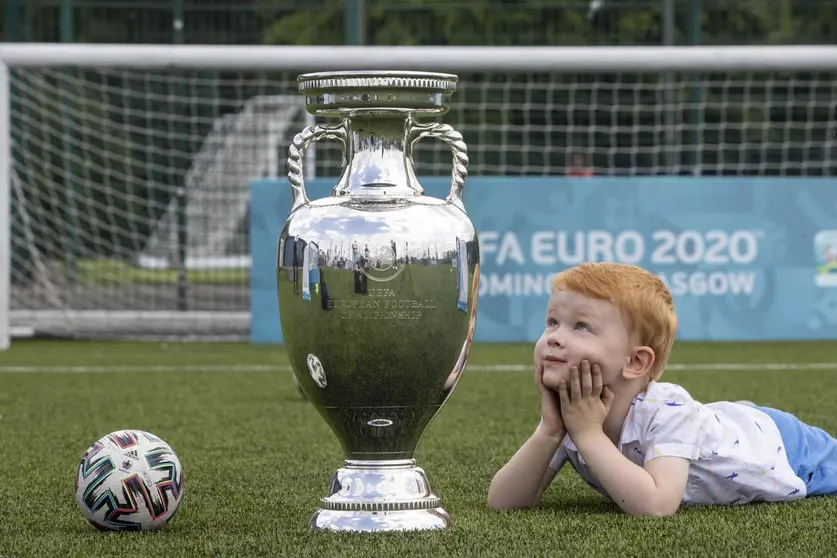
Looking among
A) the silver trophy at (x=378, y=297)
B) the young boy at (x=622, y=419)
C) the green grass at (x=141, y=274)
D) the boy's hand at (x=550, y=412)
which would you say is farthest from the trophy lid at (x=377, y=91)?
the green grass at (x=141, y=274)

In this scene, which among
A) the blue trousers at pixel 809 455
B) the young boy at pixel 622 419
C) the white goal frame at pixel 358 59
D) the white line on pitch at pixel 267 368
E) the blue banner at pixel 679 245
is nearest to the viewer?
the young boy at pixel 622 419

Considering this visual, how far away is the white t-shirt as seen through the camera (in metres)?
3.09

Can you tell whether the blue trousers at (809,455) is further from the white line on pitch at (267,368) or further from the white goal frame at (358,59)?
the white goal frame at (358,59)

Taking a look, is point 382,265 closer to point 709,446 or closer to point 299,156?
point 299,156

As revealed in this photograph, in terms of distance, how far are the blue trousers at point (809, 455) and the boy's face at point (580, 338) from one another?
0.62 m

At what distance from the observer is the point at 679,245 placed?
9117 mm

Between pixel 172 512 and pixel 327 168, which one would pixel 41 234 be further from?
pixel 172 512

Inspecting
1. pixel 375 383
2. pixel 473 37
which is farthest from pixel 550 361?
pixel 473 37

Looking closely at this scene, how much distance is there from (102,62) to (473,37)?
28.3ft

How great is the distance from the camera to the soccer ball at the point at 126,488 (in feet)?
9.72

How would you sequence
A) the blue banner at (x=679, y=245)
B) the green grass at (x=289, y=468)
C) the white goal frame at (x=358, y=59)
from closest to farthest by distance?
the green grass at (x=289, y=468) → the white goal frame at (x=358, y=59) → the blue banner at (x=679, y=245)

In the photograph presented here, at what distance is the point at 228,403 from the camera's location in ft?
19.8

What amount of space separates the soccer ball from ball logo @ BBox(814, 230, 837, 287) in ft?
22.4

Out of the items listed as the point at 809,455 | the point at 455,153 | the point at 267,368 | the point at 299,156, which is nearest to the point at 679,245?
the point at 267,368
